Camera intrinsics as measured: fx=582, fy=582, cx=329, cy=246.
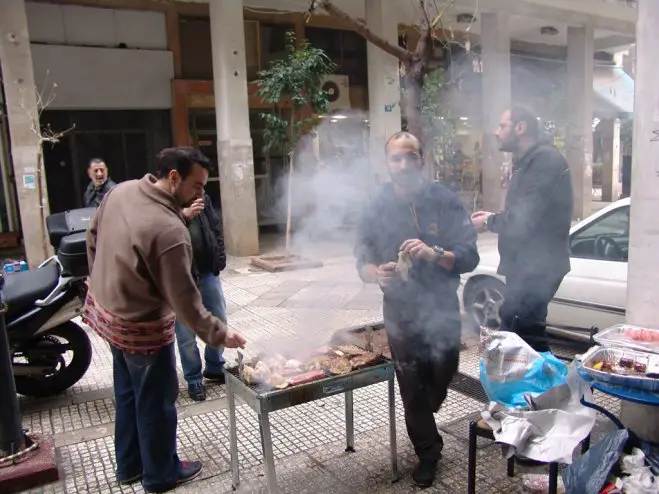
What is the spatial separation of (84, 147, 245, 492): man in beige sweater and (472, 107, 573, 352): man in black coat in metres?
2.00

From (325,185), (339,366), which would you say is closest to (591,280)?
(339,366)

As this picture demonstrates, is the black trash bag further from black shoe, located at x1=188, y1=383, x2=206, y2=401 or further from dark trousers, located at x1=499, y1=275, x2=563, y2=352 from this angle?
black shoe, located at x1=188, y1=383, x2=206, y2=401

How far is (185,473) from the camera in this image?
3305 mm

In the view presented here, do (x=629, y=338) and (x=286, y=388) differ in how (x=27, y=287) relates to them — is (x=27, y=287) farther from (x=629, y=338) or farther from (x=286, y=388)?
(x=629, y=338)

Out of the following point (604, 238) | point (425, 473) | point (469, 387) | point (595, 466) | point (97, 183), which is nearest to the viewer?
point (595, 466)

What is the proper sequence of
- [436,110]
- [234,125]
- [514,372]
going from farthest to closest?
[234,125], [436,110], [514,372]

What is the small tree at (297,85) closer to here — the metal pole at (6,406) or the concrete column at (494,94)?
the concrete column at (494,94)

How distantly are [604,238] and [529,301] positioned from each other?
1.80m

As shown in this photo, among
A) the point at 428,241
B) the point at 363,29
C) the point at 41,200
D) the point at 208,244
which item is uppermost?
the point at 363,29

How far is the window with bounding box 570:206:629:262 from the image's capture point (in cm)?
509

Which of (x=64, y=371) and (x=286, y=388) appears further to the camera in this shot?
(x=64, y=371)

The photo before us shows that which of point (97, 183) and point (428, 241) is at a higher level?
point (97, 183)

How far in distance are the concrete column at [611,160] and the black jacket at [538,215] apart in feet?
57.4

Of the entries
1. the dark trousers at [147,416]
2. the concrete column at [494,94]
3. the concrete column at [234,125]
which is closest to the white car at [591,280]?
the dark trousers at [147,416]
